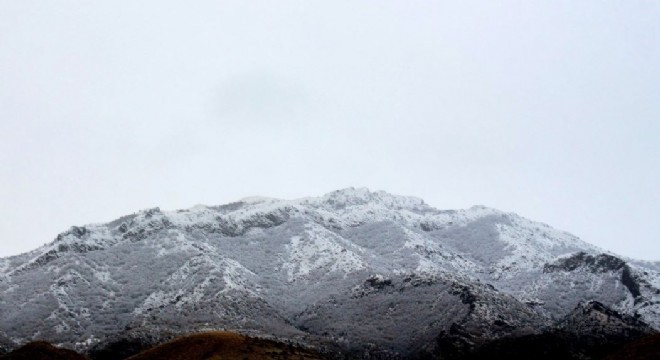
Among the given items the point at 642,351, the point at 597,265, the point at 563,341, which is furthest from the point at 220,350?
the point at 597,265

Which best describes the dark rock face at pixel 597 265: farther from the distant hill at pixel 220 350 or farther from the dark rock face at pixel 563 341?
the distant hill at pixel 220 350

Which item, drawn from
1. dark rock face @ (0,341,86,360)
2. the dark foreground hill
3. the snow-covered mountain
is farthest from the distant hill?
the snow-covered mountain

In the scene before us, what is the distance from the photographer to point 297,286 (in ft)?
541

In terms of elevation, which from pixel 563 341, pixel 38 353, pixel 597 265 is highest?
pixel 597 265

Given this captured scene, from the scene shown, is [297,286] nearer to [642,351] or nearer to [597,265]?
[597,265]

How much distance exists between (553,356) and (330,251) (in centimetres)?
8154

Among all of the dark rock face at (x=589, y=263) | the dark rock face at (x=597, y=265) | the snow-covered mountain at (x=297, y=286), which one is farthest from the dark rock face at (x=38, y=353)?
the dark rock face at (x=589, y=263)

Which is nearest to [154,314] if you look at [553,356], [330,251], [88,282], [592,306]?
[88,282]

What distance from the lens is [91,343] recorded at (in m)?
130

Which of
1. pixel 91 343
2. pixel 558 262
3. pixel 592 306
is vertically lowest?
pixel 91 343

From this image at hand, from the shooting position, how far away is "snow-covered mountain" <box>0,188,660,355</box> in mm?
128250

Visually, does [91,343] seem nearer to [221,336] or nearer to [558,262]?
[221,336]

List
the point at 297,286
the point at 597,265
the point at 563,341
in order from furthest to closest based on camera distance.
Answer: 1. the point at 297,286
2. the point at 597,265
3. the point at 563,341

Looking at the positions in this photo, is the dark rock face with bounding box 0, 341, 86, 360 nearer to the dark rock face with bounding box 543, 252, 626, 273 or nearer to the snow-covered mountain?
the snow-covered mountain
